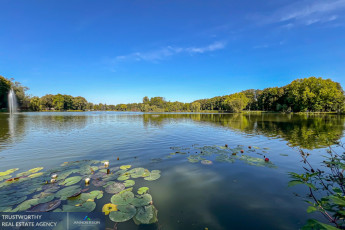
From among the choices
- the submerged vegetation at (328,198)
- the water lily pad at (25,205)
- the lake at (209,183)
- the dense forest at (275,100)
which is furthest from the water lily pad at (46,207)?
the dense forest at (275,100)

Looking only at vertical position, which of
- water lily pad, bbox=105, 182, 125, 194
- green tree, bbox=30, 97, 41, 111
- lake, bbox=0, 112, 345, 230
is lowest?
lake, bbox=0, 112, 345, 230

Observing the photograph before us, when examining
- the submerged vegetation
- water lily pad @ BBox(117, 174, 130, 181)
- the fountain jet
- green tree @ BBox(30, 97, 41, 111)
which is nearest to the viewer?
the submerged vegetation

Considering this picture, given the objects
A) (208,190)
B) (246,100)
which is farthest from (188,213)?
(246,100)

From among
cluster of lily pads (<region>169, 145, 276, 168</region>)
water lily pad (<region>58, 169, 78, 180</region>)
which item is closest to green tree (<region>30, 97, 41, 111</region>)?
water lily pad (<region>58, 169, 78, 180</region>)

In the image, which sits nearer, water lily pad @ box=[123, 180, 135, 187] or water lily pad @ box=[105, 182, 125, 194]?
water lily pad @ box=[105, 182, 125, 194]

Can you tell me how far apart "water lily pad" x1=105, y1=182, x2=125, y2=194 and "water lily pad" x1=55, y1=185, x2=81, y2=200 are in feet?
2.86

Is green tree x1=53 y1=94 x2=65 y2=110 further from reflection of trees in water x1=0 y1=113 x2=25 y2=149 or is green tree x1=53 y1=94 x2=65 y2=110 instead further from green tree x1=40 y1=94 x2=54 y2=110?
reflection of trees in water x1=0 y1=113 x2=25 y2=149

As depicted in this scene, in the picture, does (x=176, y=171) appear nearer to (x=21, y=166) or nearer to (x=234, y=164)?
(x=234, y=164)

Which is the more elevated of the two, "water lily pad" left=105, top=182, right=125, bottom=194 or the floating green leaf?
"water lily pad" left=105, top=182, right=125, bottom=194

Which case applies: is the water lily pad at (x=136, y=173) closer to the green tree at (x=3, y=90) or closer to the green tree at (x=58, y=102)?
the green tree at (x=3, y=90)

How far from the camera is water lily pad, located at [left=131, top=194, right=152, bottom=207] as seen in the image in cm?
383

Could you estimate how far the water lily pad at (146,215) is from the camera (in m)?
3.35

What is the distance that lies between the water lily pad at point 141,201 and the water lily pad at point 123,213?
16 cm

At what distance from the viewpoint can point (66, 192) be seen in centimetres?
429
